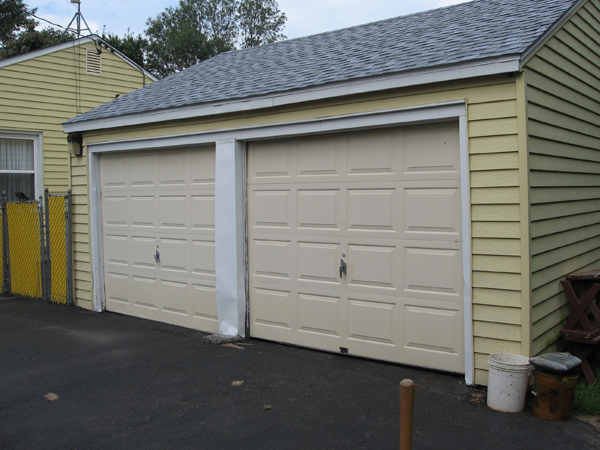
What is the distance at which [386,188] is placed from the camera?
5746 millimetres

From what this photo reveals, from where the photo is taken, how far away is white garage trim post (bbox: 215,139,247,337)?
6.84 metres

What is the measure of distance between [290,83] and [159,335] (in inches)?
143

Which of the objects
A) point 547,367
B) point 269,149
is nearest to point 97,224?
point 269,149

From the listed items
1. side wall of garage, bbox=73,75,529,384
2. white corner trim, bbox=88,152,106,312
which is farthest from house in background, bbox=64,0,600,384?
white corner trim, bbox=88,152,106,312

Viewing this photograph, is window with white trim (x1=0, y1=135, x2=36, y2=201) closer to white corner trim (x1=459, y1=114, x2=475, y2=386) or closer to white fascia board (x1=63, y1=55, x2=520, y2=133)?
white fascia board (x1=63, y1=55, x2=520, y2=133)

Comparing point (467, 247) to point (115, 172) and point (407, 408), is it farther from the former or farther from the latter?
point (115, 172)

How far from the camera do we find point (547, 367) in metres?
4.37

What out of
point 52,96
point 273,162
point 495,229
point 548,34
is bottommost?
point 495,229

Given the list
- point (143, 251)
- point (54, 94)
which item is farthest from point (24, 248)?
point (54, 94)

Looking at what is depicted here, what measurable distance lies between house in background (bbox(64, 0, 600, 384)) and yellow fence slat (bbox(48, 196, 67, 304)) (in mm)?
1446

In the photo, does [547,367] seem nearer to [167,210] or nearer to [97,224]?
[167,210]

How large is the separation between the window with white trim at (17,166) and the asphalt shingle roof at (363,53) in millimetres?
3991

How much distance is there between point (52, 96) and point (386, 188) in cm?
950

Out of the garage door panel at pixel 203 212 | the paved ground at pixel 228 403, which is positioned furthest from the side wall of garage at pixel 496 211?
the garage door panel at pixel 203 212
